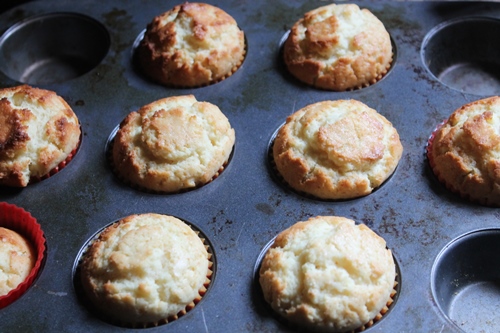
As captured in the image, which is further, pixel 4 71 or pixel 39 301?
pixel 4 71

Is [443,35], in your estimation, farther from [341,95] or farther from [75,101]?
[75,101]

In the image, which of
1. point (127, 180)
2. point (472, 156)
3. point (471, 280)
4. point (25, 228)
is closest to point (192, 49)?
point (127, 180)

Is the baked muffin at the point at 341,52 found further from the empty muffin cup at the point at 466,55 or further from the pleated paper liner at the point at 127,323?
the pleated paper liner at the point at 127,323

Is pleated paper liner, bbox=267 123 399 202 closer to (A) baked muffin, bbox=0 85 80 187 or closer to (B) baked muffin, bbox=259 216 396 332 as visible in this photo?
(B) baked muffin, bbox=259 216 396 332

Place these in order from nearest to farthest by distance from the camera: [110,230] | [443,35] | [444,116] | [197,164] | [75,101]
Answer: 1. [110,230]
2. [197,164]
3. [444,116]
4. [75,101]
5. [443,35]

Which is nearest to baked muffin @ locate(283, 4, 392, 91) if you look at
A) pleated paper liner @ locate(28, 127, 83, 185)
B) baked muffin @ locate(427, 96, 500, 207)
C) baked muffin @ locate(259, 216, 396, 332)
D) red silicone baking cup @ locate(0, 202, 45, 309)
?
baked muffin @ locate(427, 96, 500, 207)

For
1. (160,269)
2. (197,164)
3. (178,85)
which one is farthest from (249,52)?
(160,269)

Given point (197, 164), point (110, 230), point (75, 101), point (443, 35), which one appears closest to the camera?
point (110, 230)
